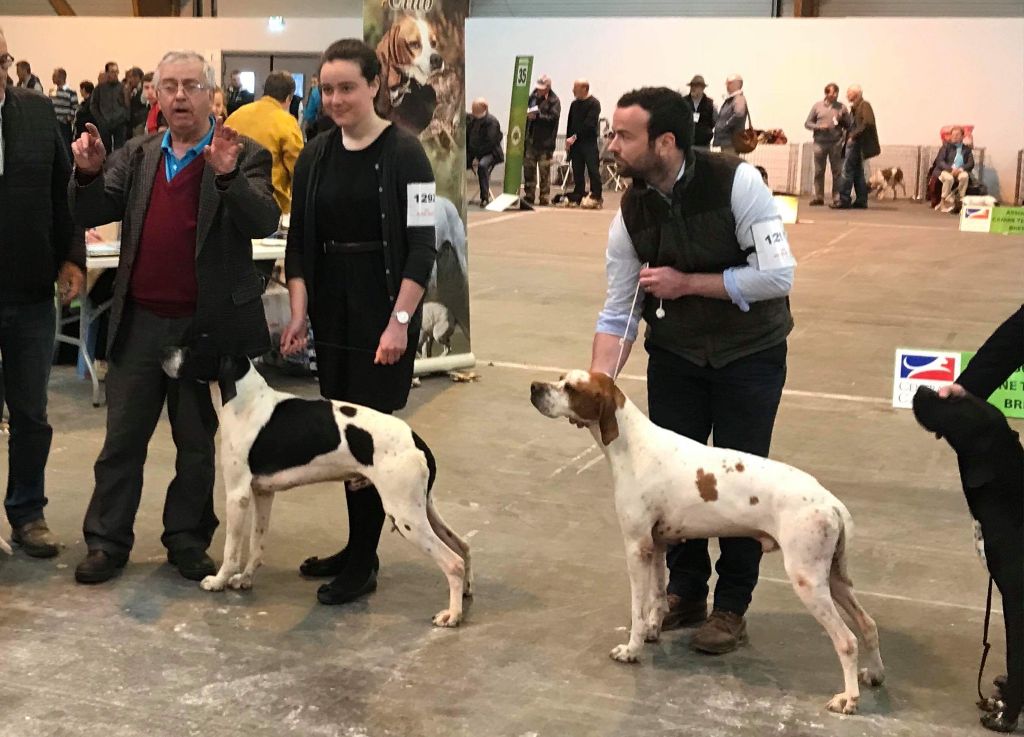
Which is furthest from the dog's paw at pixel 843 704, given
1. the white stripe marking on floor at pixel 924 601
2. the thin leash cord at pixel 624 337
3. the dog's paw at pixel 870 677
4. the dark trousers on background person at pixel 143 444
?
the dark trousers on background person at pixel 143 444

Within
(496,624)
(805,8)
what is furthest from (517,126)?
(496,624)

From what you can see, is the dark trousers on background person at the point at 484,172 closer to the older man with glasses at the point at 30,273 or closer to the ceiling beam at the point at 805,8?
the ceiling beam at the point at 805,8

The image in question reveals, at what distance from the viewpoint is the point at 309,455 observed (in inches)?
154

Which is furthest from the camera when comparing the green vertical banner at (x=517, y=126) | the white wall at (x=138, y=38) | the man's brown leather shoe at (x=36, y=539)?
the white wall at (x=138, y=38)

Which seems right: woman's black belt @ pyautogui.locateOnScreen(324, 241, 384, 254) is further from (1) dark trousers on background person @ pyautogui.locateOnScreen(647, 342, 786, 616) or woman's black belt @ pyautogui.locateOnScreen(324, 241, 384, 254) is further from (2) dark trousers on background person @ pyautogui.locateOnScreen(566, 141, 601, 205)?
(2) dark trousers on background person @ pyautogui.locateOnScreen(566, 141, 601, 205)

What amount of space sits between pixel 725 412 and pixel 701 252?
494 millimetres

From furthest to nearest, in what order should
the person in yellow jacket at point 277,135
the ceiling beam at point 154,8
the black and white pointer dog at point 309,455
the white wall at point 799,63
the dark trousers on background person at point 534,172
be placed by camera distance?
1. the ceiling beam at point 154,8
2. the white wall at point 799,63
3. the dark trousers on background person at point 534,172
4. the person in yellow jacket at point 277,135
5. the black and white pointer dog at point 309,455

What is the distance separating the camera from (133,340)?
13.7ft

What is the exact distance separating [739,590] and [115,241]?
15.0ft

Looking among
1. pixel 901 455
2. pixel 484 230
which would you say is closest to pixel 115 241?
pixel 901 455

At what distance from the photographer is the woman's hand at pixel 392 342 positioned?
3.88 metres

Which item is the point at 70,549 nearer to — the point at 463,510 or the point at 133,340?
the point at 133,340

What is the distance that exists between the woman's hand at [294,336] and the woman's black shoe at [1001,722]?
7.47 ft

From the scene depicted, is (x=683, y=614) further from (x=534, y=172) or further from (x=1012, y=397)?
(x=534, y=172)
